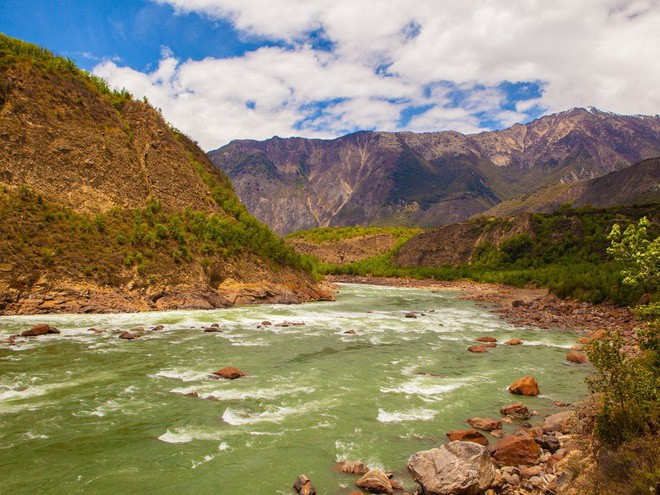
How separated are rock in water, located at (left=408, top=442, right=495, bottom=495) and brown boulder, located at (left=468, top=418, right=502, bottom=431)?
10.3ft

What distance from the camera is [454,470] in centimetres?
802

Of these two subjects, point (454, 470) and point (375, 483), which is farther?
point (375, 483)

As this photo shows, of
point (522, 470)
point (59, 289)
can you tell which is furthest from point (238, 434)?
point (59, 289)

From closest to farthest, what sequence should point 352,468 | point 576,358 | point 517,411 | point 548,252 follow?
point 352,468 → point 517,411 → point 576,358 → point 548,252

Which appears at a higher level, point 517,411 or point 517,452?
point 517,452

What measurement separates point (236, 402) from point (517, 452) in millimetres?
8011

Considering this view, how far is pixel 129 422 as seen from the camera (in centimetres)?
1141

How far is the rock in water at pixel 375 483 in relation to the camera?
8.23 metres

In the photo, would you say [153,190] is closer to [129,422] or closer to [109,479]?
[129,422]

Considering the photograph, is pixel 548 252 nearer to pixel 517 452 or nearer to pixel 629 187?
pixel 517 452

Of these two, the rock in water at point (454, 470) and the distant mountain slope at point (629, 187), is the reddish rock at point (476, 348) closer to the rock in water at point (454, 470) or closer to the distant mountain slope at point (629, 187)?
the rock in water at point (454, 470)

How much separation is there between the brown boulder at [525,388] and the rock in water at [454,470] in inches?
280

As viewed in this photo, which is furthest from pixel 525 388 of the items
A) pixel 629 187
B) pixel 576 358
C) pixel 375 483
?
pixel 629 187

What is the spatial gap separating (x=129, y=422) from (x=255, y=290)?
31030 millimetres
